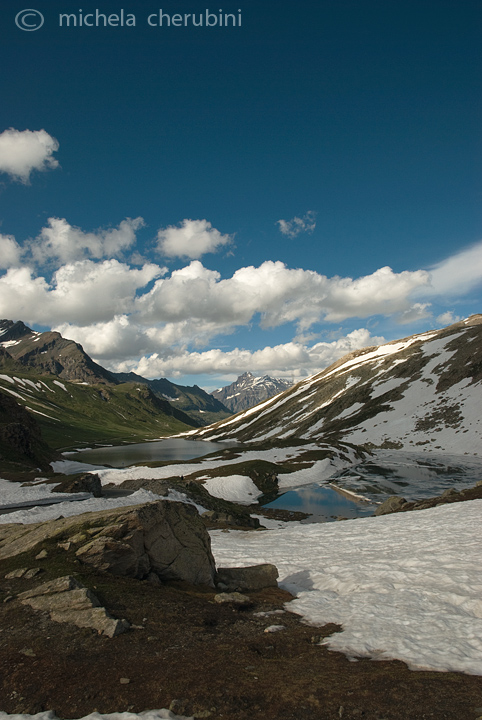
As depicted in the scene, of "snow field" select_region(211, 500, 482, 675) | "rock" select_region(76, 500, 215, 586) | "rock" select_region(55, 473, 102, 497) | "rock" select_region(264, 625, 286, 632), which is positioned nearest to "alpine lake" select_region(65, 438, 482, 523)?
"snow field" select_region(211, 500, 482, 675)

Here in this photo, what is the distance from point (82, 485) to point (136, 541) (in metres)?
28.0

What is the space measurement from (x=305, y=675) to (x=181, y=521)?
8.92 meters

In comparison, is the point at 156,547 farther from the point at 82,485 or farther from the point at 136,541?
the point at 82,485

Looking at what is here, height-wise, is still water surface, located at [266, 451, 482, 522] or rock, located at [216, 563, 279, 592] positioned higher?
rock, located at [216, 563, 279, 592]

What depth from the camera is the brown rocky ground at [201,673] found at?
6734 mm

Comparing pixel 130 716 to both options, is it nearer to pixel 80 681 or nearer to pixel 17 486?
pixel 80 681

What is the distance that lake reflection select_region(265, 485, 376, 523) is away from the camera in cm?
4241

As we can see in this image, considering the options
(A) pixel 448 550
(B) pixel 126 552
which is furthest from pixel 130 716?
(A) pixel 448 550

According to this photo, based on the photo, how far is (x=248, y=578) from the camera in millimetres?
16062

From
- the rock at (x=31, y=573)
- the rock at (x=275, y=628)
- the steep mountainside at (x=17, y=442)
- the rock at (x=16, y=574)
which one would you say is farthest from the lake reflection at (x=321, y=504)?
the steep mountainside at (x=17, y=442)

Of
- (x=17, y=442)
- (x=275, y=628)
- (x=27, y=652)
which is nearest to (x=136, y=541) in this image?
(x=27, y=652)

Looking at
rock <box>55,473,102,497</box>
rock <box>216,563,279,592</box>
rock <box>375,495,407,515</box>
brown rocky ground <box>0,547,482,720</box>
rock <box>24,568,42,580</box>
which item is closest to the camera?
brown rocky ground <box>0,547,482,720</box>

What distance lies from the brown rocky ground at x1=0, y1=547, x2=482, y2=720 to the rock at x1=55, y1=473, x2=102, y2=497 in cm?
2858

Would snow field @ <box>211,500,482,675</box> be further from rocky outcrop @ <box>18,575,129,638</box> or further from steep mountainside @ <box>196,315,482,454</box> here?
steep mountainside @ <box>196,315,482,454</box>
